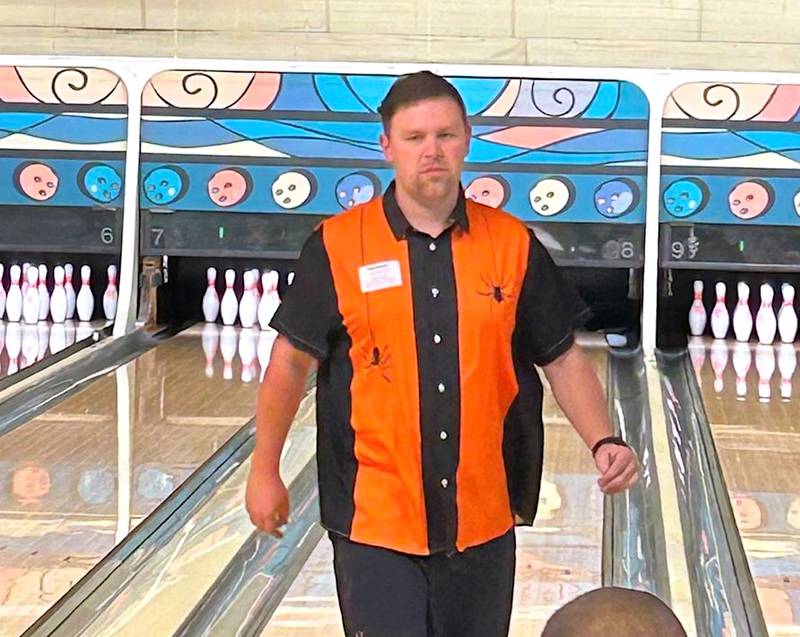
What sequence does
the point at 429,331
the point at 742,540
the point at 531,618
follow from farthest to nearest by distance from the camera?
the point at 742,540
the point at 531,618
the point at 429,331

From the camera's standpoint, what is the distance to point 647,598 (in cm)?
108

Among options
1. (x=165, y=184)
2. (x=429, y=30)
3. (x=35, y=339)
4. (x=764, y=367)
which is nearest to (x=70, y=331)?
(x=35, y=339)

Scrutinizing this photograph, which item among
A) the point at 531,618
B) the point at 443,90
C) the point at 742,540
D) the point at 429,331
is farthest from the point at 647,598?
the point at 742,540

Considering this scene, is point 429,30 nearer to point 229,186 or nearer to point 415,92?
point 229,186

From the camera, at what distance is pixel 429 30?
525 centimetres

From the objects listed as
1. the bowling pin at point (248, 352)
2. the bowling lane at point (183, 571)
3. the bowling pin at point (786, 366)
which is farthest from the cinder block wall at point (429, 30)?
the bowling lane at point (183, 571)

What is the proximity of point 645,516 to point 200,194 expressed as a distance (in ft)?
7.84

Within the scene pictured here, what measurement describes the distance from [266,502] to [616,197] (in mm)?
3250

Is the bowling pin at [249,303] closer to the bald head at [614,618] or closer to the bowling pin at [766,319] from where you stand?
the bowling pin at [766,319]

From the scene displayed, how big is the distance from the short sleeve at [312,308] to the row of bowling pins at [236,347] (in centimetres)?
260

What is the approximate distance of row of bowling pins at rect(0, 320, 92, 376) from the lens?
4.62m

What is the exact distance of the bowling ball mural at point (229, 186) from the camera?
5066 millimetres

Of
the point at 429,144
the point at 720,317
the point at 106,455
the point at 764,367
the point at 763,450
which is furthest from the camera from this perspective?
the point at 720,317

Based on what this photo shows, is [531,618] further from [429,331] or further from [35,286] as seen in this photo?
[35,286]
